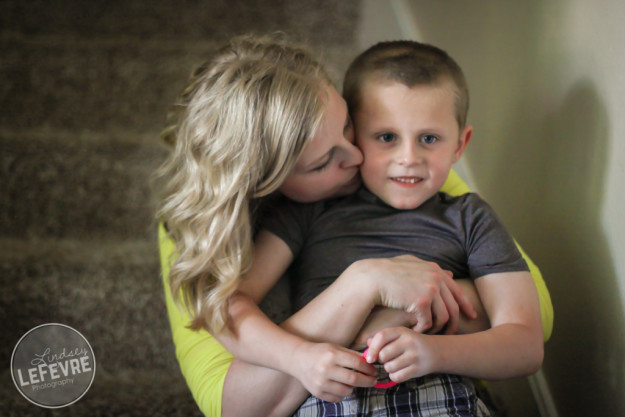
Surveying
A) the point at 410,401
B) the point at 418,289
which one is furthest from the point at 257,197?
the point at 410,401

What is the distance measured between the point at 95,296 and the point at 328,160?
88 centimetres

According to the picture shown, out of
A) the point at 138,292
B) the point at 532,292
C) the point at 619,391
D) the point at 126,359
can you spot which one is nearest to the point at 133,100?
the point at 138,292

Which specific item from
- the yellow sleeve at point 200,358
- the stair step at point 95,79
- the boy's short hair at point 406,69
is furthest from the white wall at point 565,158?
the yellow sleeve at point 200,358

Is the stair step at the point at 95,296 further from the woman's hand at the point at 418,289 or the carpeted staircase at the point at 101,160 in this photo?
the woman's hand at the point at 418,289

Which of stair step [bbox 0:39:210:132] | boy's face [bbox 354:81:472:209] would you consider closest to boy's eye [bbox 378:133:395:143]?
boy's face [bbox 354:81:472:209]

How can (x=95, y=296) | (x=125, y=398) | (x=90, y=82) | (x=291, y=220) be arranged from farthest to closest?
1. (x=90, y=82)
2. (x=95, y=296)
3. (x=125, y=398)
4. (x=291, y=220)

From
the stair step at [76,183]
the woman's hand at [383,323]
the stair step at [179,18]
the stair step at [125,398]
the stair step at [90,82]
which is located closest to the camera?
the woman's hand at [383,323]

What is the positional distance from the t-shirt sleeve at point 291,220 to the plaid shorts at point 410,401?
1.09ft

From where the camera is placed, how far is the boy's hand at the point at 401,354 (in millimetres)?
951

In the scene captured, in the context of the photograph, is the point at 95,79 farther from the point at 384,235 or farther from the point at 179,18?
the point at 384,235

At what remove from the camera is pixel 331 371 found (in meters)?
0.95

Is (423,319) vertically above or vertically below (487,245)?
below

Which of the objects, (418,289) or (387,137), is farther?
(387,137)

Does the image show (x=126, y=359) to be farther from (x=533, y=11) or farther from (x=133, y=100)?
(x=533, y=11)
